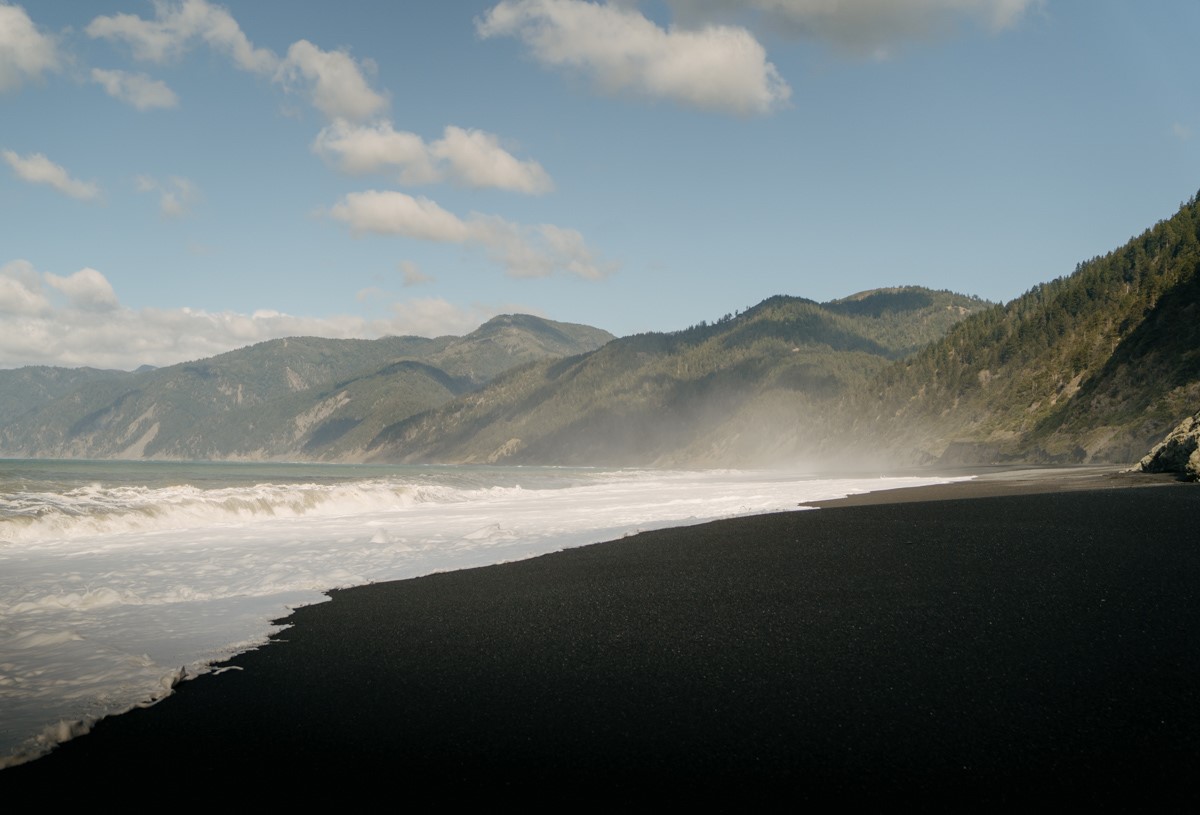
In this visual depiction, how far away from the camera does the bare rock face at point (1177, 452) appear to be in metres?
25.0

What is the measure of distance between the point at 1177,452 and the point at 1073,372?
48.0 metres

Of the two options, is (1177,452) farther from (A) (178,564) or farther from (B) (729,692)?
(A) (178,564)

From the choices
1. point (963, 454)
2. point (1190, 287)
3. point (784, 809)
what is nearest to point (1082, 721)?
point (784, 809)

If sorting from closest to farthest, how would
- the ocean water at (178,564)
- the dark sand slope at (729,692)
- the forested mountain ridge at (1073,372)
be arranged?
1. the dark sand slope at (729,692)
2. the ocean water at (178,564)
3. the forested mountain ridge at (1073,372)

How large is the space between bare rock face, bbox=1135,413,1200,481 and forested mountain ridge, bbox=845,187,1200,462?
2277 centimetres

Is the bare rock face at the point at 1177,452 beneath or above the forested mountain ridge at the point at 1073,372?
beneath

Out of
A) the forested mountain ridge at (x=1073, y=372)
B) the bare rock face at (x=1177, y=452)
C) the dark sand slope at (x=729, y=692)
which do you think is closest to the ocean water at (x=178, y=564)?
the dark sand slope at (x=729, y=692)

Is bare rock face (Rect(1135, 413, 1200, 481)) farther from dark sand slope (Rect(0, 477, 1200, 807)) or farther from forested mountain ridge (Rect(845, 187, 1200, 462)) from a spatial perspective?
forested mountain ridge (Rect(845, 187, 1200, 462))

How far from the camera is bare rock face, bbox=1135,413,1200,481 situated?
82.1 ft

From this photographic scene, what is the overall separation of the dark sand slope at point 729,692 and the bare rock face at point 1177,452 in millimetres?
19569

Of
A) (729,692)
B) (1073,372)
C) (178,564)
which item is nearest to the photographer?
(729,692)

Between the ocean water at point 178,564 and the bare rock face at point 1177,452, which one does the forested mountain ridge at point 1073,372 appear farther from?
the ocean water at point 178,564

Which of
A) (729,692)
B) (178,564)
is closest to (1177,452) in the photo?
(729,692)

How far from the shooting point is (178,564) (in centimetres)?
1317
